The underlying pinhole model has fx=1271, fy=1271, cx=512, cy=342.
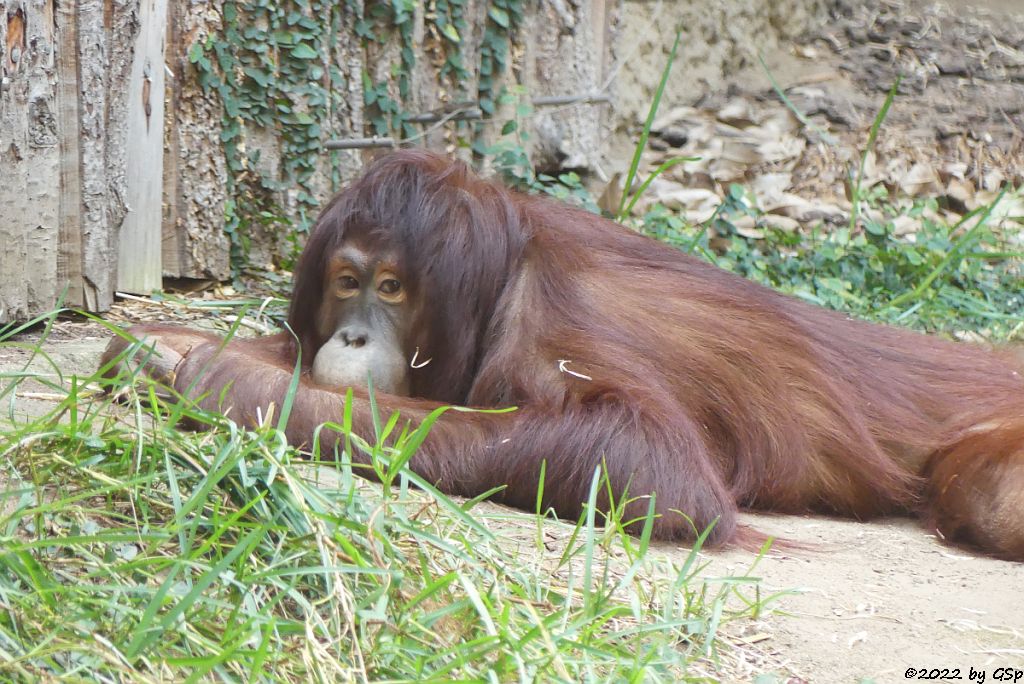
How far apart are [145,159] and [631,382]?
2280mm

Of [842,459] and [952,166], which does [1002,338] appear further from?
[952,166]

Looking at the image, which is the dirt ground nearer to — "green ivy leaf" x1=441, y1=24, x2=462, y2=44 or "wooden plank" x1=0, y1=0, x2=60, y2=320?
"wooden plank" x1=0, y1=0, x2=60, y2=320

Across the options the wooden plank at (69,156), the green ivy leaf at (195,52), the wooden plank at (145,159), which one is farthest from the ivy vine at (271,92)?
the wooden plank at (69,156)

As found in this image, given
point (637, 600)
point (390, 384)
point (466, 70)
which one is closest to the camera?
point (637, 600)

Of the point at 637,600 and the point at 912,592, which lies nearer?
the point at 637,600

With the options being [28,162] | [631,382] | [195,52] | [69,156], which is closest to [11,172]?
[28,162]

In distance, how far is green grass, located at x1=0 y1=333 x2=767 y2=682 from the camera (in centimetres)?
201

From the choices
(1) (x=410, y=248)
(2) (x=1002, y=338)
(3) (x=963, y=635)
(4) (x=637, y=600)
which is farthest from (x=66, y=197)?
(2) (x=1002, y=338)

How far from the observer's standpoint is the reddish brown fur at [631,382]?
3.23m

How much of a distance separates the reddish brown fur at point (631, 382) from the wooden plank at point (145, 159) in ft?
3.77

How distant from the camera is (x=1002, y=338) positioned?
5.76 metres

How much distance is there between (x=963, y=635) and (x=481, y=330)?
1536mm

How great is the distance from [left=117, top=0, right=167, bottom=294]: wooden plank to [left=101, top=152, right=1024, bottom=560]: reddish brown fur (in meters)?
1.15

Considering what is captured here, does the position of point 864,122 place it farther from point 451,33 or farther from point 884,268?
point 451,33
